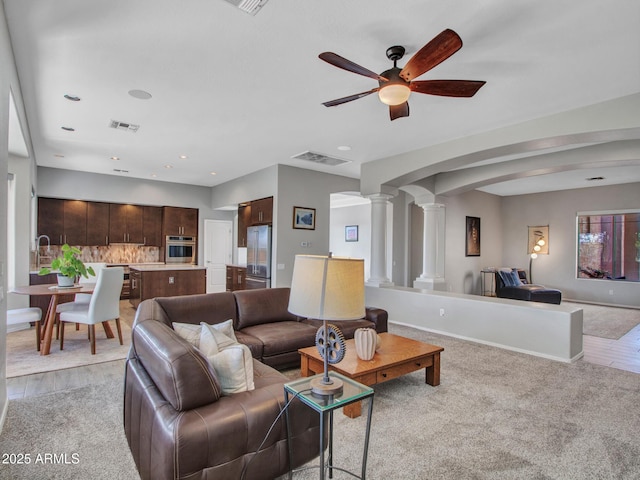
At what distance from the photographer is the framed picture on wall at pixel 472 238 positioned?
29.4 ft

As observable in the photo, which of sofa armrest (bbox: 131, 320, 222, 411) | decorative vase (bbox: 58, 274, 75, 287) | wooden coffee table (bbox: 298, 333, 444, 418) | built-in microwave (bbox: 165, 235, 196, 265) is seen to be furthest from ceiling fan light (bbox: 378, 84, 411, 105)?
built-in microwave (bbox: 165, 235, 196, 265)

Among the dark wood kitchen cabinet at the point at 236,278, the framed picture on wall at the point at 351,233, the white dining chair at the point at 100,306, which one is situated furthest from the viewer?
the framed picture on wall at the point at 351,233

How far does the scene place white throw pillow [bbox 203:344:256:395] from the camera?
76.9 inches

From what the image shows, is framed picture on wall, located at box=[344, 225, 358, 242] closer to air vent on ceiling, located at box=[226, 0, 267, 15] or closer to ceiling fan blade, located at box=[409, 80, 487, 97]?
ceiling fan blade, located at box=[409, 80, 487, 97]

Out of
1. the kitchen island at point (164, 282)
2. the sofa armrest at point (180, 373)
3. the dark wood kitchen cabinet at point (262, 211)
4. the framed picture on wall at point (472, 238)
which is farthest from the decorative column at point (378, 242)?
the sofa armrest at point (180, 373)

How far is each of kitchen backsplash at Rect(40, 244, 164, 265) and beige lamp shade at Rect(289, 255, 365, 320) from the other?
7946 mm

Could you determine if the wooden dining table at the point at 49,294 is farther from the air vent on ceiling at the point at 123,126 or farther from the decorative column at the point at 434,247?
the decorative column at the point at 434,247

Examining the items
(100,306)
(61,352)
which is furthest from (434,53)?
(61,352)

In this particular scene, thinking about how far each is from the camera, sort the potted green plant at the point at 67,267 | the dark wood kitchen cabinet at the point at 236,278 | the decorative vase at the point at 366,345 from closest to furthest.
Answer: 1. the decorative vase at the point at 366,345
2. the potted green plant at the point at 67,267
3. the dark wood kitchen cabinet at the point at 236,278

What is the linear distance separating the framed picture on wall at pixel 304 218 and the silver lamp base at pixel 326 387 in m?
4.95

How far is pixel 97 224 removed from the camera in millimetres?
7801

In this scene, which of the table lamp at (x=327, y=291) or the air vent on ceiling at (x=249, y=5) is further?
the air vent on ceiling at (x=249, y=5)

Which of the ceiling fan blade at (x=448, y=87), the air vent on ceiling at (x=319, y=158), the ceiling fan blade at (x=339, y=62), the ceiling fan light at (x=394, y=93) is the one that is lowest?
the ceiling fan light at (x=394, y=93)

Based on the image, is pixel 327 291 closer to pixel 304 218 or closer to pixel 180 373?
pixel 180 373
